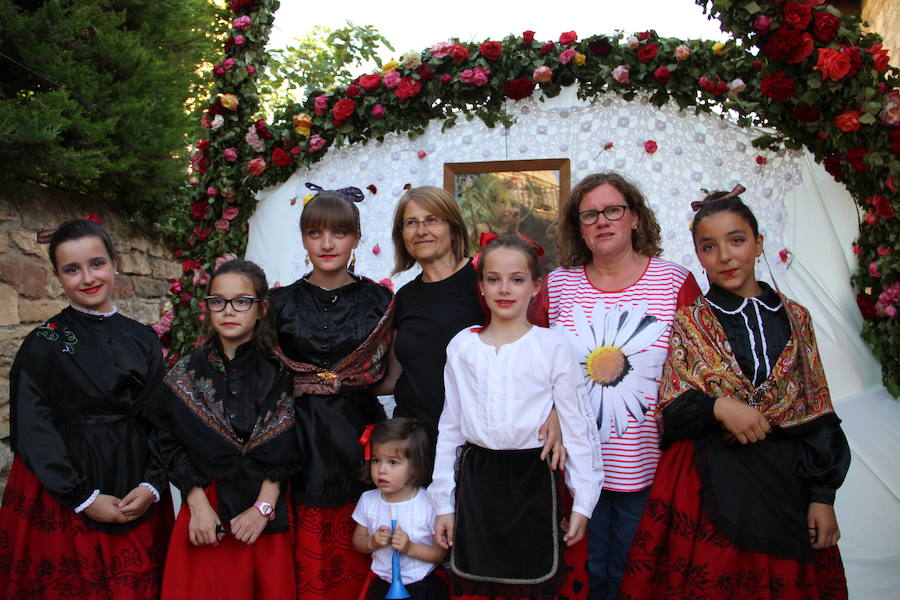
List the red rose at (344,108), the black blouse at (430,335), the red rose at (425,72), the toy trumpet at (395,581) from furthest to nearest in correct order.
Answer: the red rose at (344,108) → the red rose at (425,72) → the black blouse at (430,335) → the toy trumpet at (395,581)

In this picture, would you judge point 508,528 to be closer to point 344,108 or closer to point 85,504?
point 85,504

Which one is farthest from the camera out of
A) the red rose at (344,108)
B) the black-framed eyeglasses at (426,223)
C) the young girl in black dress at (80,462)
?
the red rose at (344,108)

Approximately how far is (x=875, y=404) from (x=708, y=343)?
2032 millimetres

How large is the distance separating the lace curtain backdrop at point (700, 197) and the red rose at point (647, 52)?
0.95 feet

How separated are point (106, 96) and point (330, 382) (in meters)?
3.44

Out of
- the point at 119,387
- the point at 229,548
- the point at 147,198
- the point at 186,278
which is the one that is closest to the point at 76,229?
the point at 119,387

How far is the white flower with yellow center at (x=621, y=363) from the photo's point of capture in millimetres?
2254

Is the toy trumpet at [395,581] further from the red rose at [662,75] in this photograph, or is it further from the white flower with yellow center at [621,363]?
the red rose at [662,75]

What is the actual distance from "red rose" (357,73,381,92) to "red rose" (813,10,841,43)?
255cm

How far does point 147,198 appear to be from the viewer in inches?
203

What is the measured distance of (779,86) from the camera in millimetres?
3178

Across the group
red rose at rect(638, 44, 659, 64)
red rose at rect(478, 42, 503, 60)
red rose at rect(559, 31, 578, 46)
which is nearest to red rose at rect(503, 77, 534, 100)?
red rose at rect(478, 42, 503, 60)

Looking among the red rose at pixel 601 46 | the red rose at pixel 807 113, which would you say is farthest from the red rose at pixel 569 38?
the red rose at pixel 807 113

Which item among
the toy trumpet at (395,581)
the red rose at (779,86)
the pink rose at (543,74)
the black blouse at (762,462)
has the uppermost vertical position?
the pink rose at (543,74)
